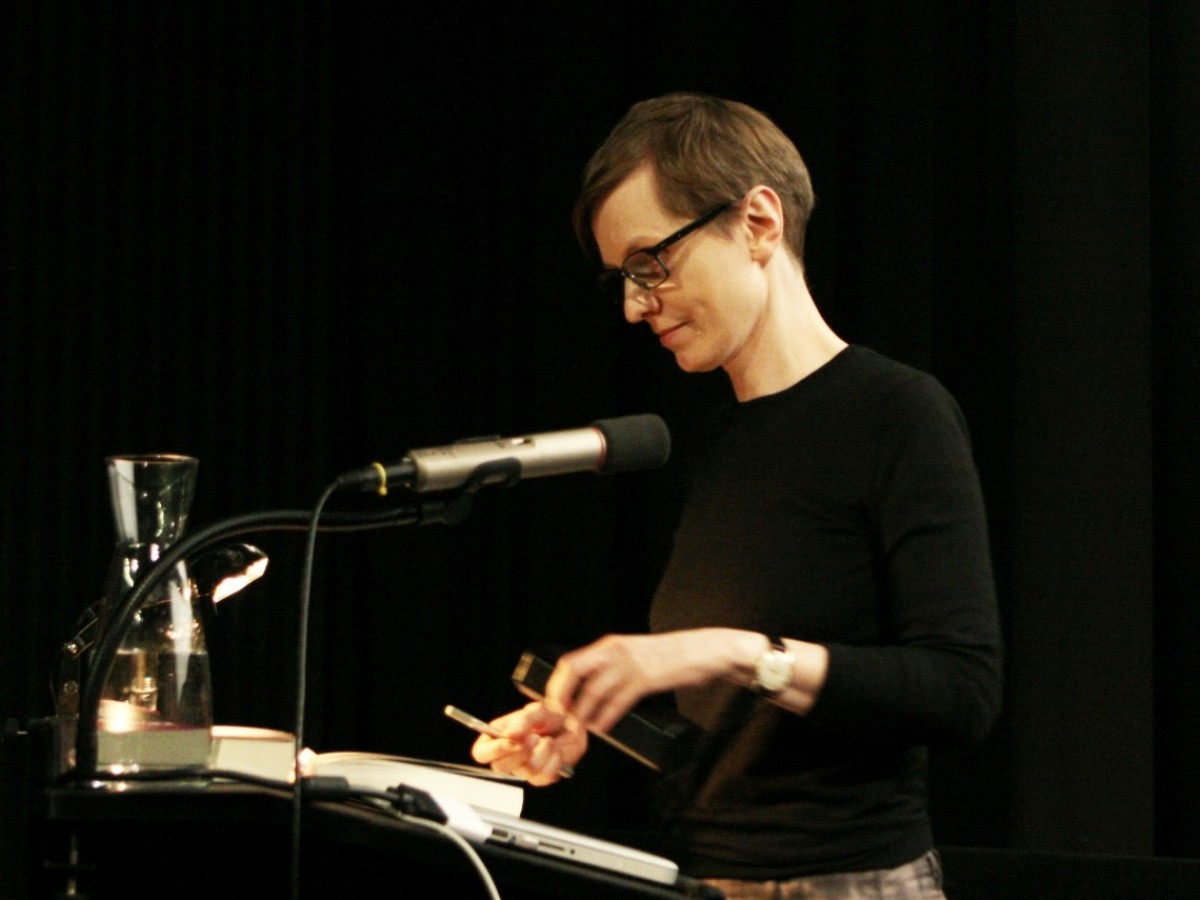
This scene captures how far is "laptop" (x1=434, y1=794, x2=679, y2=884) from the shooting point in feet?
3.30

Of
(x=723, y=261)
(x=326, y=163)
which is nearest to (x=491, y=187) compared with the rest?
(x=326, y=163)

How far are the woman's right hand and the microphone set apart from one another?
0.39 meters

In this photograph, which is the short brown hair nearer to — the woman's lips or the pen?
the woman's lips

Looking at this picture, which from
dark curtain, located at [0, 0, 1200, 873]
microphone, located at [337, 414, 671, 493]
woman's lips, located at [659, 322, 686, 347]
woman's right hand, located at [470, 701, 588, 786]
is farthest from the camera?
dark curtain, located at [0, 0, 1200, 873]

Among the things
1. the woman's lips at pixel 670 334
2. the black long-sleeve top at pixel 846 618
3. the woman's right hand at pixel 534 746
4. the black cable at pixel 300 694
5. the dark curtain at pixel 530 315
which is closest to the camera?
the black cable at pixel 300 694

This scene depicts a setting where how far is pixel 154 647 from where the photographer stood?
3.86 ft

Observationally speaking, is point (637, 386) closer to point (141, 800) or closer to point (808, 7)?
point (808, 7)

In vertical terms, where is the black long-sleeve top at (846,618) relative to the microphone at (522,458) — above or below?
below

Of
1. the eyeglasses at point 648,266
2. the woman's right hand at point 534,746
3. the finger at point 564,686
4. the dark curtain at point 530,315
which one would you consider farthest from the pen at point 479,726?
the dark curtain at point 530,315

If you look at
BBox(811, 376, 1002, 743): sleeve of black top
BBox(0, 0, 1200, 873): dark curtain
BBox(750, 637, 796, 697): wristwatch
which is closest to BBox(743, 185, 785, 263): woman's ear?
BBox(811, 376, 1002, 743): sleeve of black top

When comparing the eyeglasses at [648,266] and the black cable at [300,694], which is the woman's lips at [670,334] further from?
the black cable at [300,694]

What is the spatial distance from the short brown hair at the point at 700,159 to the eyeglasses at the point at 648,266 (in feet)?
0.04

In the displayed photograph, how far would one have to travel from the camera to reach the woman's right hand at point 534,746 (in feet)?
5.05

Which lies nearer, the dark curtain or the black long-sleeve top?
the black long-sleeve top
